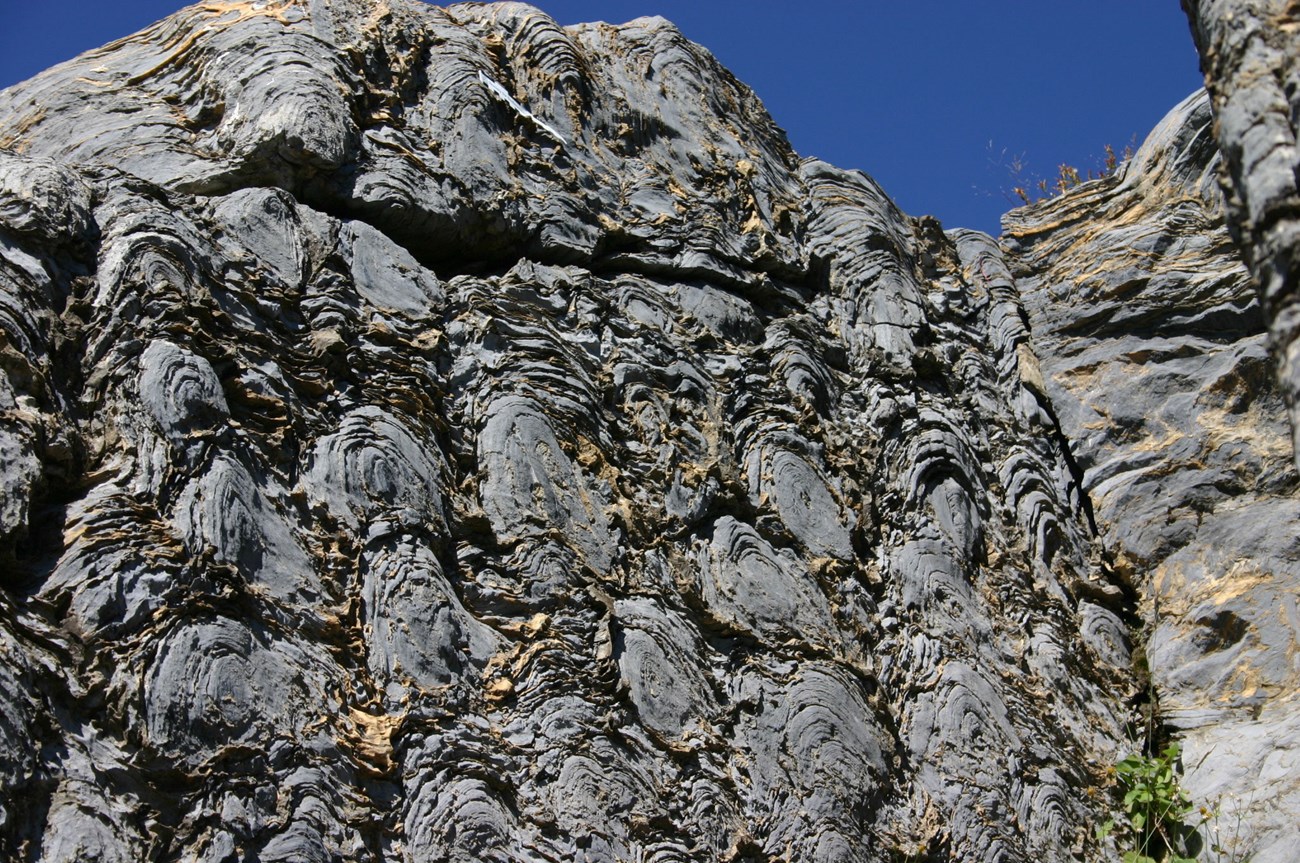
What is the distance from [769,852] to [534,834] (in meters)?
1.18

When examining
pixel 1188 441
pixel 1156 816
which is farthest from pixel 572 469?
pixel 1188 441

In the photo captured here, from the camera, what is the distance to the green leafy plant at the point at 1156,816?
7012 mm

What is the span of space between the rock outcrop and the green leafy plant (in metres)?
0.18

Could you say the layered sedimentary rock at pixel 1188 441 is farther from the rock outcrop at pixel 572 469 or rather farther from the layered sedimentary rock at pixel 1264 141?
the layered sedimentary rock at pixel 1264 141

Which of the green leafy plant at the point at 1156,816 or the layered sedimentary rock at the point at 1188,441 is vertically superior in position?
the layered sedimentary rock at the point at 1188,441

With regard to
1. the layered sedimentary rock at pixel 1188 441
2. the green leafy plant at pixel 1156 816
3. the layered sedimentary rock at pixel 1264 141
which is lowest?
the green leafy plant at pixel 1156 816

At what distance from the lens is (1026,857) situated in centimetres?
673

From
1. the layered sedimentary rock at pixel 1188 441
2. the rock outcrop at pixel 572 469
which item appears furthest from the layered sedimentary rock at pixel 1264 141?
the layered sedimentary rock at pixel 1188 441

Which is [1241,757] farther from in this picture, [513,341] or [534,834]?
[513,341]

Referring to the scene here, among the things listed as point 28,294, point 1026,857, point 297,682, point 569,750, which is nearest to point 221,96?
point 28,294

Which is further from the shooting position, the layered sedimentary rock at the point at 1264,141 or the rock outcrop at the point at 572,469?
the rock outcrop at the point at 572,469

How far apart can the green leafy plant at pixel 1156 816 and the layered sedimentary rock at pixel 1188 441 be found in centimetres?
9

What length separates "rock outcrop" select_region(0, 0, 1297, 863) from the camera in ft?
17.4

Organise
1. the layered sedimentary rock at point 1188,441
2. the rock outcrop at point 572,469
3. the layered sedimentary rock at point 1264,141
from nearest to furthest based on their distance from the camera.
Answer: the layered sedimentary rock at point 1264,141
the rock outcrop at point 572,469
the layered sedimentary rock at point 1188,441
